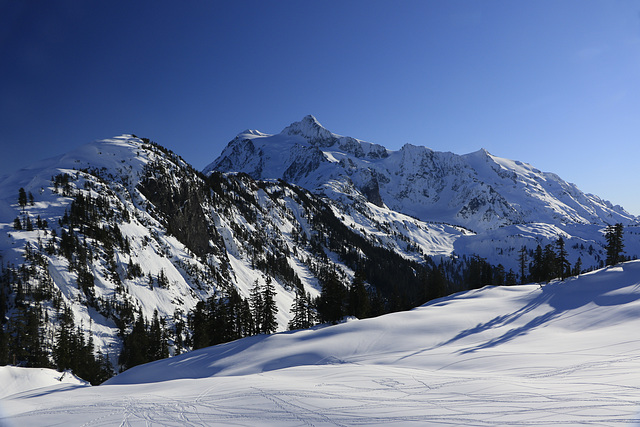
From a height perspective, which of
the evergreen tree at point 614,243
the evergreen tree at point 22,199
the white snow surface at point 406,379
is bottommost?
the white snow surface at point 406,379

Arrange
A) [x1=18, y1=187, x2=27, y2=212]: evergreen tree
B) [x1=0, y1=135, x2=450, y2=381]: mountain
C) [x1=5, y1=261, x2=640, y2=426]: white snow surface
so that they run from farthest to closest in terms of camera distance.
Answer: [x1=18, y1=187, x2=27, y2=212]: evergreen tree → [x1=0, y1=135, x2=450, y2=381]: mountain → [x1=5, y1=261, x2=640, y2=426]: white snow surface

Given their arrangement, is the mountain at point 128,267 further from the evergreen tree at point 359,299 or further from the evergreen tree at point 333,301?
the evergreen tree at point 359,299

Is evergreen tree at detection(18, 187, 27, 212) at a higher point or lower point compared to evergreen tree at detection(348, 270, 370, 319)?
higher

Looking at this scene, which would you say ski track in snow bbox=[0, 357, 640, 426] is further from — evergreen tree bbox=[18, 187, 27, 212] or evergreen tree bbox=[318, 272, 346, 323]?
evergreen tree bbox=[18, 187, 27, 212]

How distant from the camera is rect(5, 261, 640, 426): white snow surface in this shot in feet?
36.0

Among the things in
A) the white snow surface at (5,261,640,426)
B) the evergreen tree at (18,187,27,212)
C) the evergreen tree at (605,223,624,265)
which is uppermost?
the evergreen tree at (18,187,27,212)

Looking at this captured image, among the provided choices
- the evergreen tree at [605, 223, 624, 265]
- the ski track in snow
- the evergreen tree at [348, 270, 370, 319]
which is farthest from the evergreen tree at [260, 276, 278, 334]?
the evergreen tree at [605, 223, 624, 265]

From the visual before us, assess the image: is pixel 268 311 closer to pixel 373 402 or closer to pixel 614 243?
pixel 373 402

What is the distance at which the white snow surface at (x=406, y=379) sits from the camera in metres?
11.0

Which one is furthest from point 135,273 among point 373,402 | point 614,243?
point 614,243

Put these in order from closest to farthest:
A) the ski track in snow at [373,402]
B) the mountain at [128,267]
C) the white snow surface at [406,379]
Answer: the ski track in snow at [373,402] < the white snow surface at [406,379] < the mountain at [128,267]

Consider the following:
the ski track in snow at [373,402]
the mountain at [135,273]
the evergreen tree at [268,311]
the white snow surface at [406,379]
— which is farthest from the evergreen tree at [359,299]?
the ski track in snow at [373,402]

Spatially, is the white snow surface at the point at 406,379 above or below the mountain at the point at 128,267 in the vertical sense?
below

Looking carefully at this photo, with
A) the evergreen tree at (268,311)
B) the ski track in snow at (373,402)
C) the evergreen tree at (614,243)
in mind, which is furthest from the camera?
the evergreen tree at (614,243)
